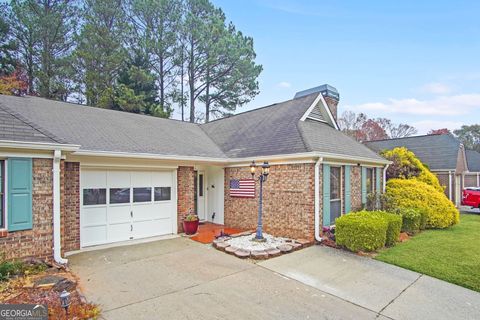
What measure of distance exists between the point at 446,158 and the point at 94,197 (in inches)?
816

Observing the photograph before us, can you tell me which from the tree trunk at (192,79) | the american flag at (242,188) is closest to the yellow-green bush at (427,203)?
the american flag at (242,188)

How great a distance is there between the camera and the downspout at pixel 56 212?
19.6ft

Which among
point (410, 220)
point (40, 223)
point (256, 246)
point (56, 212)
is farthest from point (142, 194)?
point (410, 220)

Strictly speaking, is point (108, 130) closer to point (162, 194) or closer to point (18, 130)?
point (162, 194)

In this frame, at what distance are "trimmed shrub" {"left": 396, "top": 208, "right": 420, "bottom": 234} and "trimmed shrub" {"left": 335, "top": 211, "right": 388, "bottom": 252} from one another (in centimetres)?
269

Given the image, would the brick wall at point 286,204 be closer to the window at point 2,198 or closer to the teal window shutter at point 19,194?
the teal window shutter at point 19,194

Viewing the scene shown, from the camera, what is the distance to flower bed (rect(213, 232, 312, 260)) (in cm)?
685

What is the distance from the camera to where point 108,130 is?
30.0 feet

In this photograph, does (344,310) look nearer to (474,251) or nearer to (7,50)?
(474,251)

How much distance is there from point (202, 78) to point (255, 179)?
16438 millimetres

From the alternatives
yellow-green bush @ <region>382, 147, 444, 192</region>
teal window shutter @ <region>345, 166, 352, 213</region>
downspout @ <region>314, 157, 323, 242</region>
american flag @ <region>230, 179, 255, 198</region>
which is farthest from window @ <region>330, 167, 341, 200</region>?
yellow-green bush @ <region>382, 147, 444, 192</region>

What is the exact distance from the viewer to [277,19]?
1259cm

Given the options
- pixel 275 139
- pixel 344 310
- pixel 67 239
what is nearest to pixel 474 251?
pixel 344 310

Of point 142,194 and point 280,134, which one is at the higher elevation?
point 280,134
